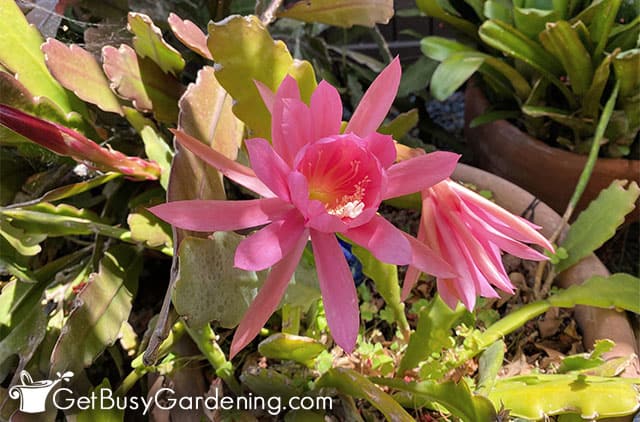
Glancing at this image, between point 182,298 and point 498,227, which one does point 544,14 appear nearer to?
point 498,227

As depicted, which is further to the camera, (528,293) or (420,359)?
(528,293)

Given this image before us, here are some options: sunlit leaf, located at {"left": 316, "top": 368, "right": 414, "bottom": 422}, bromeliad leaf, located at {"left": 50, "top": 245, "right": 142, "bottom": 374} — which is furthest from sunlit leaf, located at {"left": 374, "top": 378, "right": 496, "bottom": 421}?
bromeliad leaf, located at {"left": 50, "top": 245, "right": 142, "bottom": 374}

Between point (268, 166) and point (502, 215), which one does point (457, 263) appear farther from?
point (268, 166)

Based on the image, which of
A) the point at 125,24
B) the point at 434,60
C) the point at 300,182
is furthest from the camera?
the point at 434,60

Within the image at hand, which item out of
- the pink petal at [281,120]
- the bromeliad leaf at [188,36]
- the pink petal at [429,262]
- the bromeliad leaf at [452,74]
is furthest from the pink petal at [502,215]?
the bromeliad leaf at [452,74]

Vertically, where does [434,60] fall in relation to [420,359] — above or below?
above

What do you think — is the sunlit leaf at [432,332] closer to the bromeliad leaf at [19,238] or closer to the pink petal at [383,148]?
the pink petal at [383,148]

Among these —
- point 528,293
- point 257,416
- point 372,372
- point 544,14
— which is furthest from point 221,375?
point 544,14
